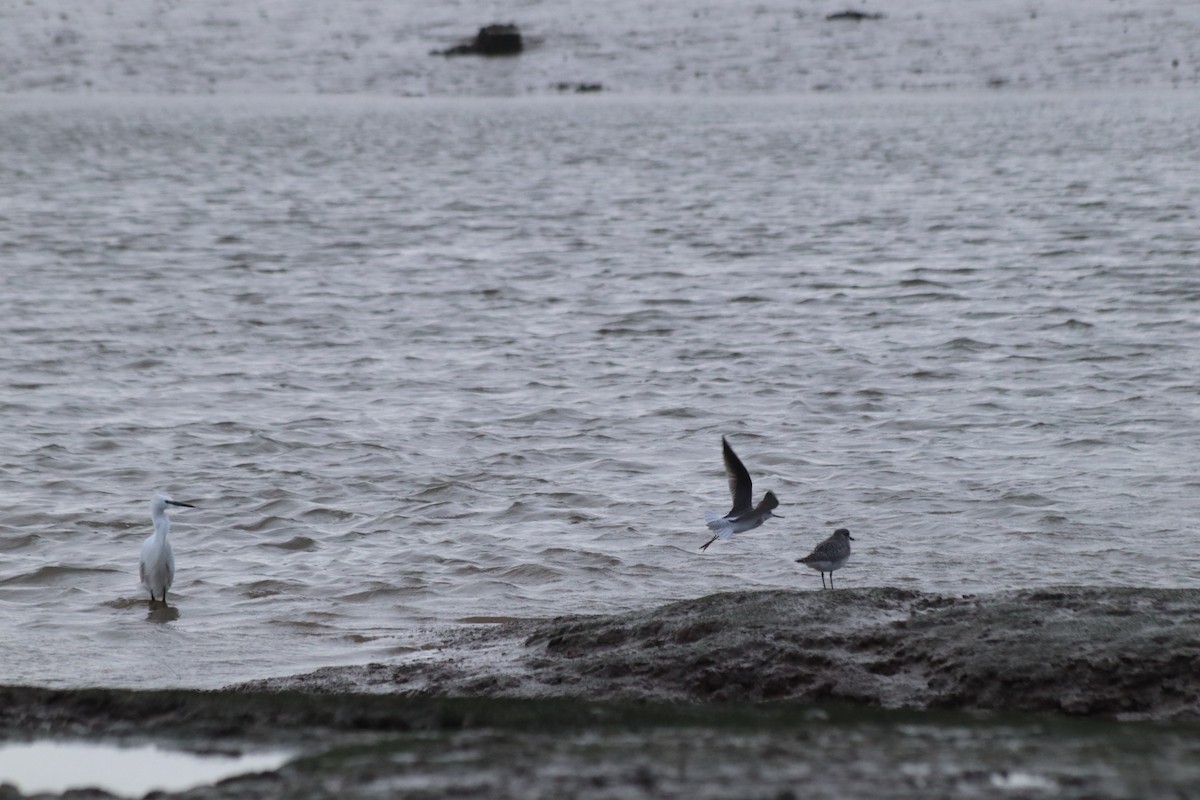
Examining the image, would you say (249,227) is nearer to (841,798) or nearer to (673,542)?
(673,542)

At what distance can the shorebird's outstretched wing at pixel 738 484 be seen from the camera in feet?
21.8

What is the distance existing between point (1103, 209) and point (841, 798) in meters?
19.0

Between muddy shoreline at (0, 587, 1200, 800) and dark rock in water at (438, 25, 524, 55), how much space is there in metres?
44.5

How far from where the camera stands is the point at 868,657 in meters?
5.32

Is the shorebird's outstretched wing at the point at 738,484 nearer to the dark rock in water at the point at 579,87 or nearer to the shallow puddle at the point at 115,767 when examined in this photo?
the shallow puddle at the point at 115,767

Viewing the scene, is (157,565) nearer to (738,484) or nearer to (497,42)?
(738,484)

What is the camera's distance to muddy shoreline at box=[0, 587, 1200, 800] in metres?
3.86

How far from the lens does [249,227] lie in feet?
72.9

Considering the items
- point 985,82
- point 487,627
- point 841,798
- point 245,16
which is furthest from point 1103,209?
point 245,16

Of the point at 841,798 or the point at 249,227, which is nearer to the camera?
the point at 841,798

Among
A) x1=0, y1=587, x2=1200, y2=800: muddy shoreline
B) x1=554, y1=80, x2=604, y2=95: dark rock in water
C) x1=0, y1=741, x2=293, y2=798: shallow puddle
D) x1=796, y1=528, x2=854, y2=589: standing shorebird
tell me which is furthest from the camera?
x1=554, y1=80, x2=604, y2=95: dark rock in water

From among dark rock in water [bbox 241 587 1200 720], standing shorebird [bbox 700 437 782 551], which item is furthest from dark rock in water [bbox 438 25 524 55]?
dark rock in water [bbox 241 587 1200 720]

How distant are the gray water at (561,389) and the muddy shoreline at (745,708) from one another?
1.28m

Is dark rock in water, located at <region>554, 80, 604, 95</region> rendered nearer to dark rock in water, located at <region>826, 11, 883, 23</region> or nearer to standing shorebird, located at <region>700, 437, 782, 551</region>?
dark rock in water, located at <region>826, 11, 883, 23</region>
